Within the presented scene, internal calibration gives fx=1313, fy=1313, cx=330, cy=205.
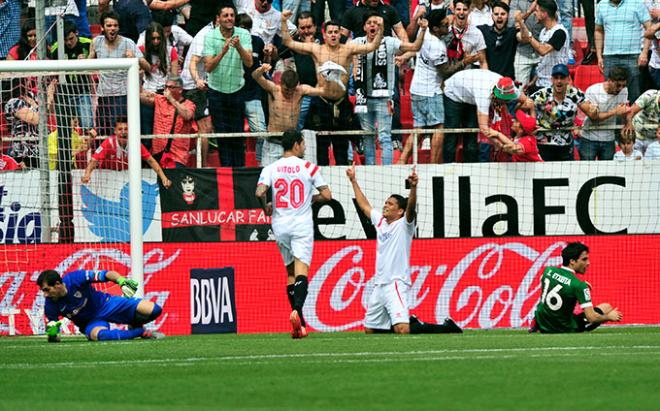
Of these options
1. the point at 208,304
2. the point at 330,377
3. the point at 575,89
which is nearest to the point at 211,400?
the point at 330,377

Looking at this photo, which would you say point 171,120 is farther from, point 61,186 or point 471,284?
point 471,284

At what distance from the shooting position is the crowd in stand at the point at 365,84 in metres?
18.6

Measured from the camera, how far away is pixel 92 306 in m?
14.5

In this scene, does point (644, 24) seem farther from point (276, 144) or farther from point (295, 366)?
point (295, 366)

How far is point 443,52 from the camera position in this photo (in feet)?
63.3

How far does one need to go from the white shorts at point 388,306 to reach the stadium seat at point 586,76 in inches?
246

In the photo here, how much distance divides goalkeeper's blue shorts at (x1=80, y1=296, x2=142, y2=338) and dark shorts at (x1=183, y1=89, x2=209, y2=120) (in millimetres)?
5006

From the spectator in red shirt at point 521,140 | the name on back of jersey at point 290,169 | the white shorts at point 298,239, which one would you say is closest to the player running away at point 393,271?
the name on back of jersey at point 290,169

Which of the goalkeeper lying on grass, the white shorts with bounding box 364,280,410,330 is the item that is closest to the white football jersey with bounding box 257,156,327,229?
the white shorts with bounding box 364,280,410,330

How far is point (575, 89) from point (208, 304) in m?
6.03

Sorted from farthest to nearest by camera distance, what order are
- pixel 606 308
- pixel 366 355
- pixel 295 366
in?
1. pixel 606 308
2. pixel 366 355
3. pixel 295 366

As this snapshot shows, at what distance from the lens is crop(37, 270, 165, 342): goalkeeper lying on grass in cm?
1419

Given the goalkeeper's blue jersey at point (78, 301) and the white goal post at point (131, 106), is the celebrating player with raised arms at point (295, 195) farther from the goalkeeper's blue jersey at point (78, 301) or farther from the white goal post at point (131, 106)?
the goalkeeper's blue jersey at point (78, 301)

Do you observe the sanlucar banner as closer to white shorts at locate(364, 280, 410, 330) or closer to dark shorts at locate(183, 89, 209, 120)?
dark shorts at locate(183, 89, 209, 120)
